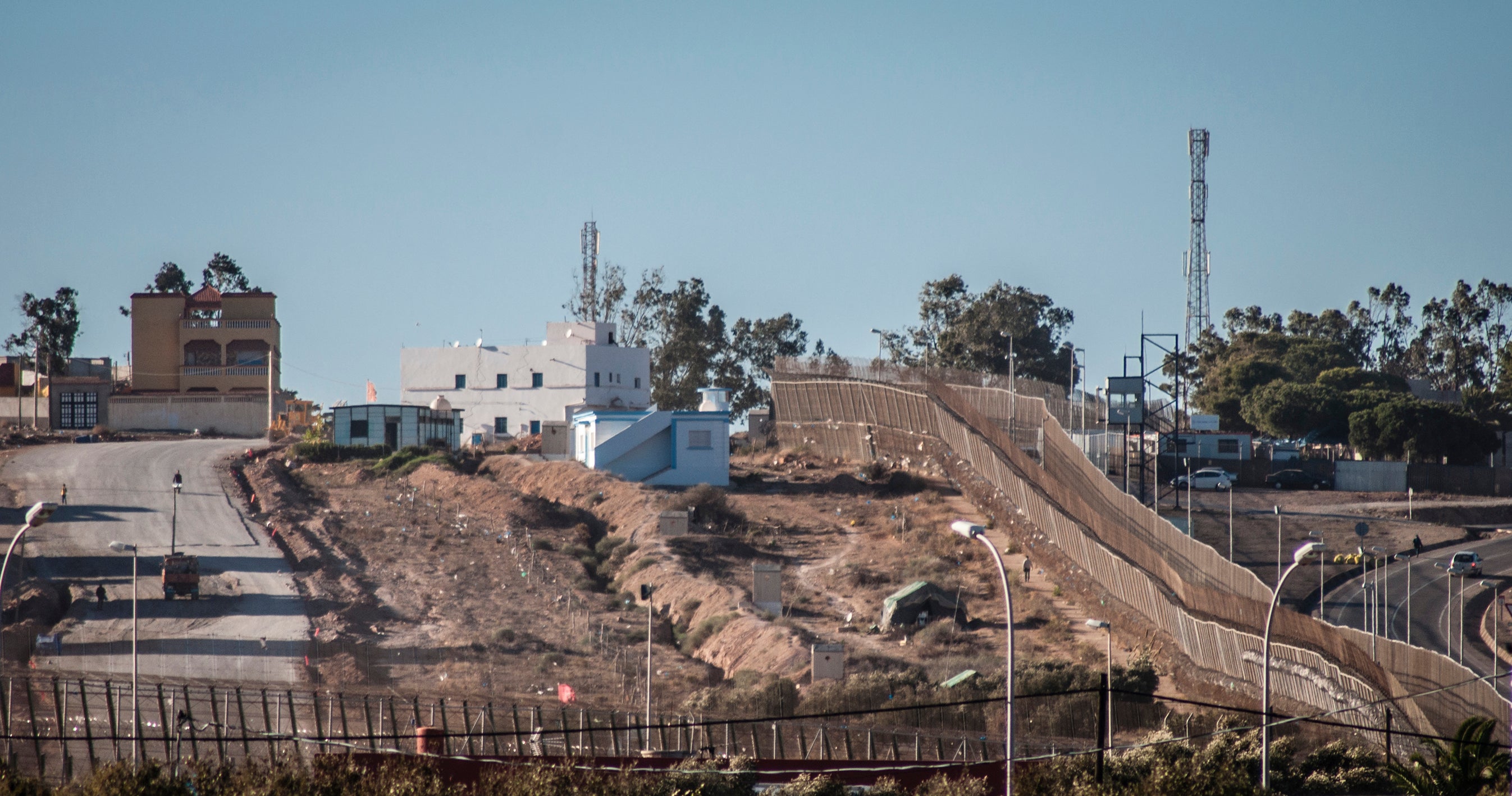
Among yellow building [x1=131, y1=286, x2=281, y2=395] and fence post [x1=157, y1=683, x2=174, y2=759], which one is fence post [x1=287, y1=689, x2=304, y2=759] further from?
yellow building [x1=131, y1=286, x2=281, y2=395]

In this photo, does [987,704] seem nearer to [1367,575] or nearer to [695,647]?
[695,647]

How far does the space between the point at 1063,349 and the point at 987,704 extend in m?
73.9

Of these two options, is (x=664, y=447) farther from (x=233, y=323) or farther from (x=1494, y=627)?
(x=233, y=323)

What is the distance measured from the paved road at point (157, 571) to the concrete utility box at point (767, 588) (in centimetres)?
1211

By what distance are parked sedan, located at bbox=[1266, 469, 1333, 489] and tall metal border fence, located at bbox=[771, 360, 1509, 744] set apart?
16071 mm

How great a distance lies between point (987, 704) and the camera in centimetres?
2886

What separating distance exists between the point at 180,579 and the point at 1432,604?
114 ft

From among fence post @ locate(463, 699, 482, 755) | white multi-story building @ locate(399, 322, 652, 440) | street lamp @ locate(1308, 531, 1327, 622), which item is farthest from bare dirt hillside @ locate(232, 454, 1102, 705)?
white multi-story building @ locate(399, 322, 652, 440)

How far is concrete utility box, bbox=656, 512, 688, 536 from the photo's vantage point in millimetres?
49281

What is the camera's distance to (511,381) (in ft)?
275

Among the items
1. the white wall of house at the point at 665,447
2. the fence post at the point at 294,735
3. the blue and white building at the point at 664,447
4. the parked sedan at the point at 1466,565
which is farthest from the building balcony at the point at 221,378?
the fence post at the point at 294,735

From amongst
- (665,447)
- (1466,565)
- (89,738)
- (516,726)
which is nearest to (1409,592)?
(1466,565)

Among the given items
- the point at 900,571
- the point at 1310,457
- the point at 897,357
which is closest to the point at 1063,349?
the point at 897,357

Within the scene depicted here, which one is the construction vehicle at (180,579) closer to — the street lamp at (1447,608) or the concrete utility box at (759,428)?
the street lamp at (1447,608)
